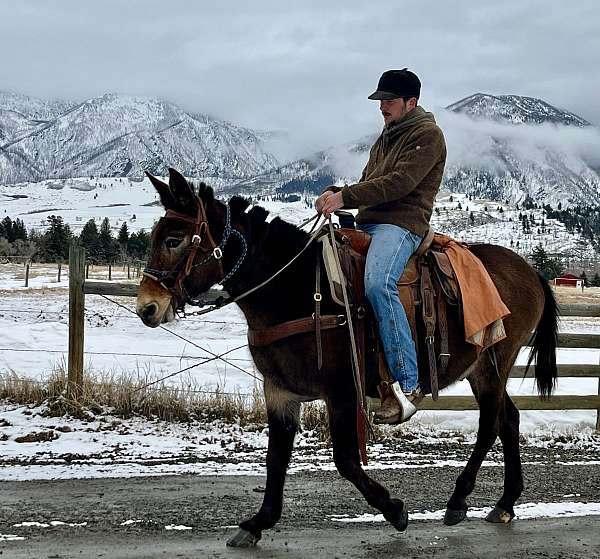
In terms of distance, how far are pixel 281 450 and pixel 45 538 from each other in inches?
63.1

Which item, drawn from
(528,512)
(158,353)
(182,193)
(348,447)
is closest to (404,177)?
(182,193)

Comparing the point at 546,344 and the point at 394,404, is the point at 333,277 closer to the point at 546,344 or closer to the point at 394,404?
the point at 394,404

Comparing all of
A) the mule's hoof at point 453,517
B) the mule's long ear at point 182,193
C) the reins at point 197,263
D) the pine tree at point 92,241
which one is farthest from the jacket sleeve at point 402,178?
the pine tree at point 92,241

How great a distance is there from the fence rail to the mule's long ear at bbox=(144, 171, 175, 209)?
3.54m

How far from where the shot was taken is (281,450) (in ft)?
14.3

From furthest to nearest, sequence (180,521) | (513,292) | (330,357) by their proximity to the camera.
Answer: (513,292)
(180,521)
(330,357)

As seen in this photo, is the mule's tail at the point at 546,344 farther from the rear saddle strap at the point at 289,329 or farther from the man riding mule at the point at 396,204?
the rear saddle strap at the point at 289,329

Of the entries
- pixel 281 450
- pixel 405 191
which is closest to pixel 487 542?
pixel 281 450

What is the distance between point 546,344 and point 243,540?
3.30m

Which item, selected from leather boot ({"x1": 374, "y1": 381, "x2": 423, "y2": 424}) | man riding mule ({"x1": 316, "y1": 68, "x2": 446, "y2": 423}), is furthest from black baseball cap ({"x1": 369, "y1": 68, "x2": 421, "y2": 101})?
leather boot ({"x1": 374, "y1": 381, "x2": 423, "y2": 424})

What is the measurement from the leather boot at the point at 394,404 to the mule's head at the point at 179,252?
4.39 ft

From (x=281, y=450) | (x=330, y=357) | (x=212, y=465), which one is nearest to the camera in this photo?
(x=330, y=357)

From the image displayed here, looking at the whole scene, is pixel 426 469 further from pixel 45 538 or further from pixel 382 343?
pixel 45 538

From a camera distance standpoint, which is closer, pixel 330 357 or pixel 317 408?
pixel 330 357
